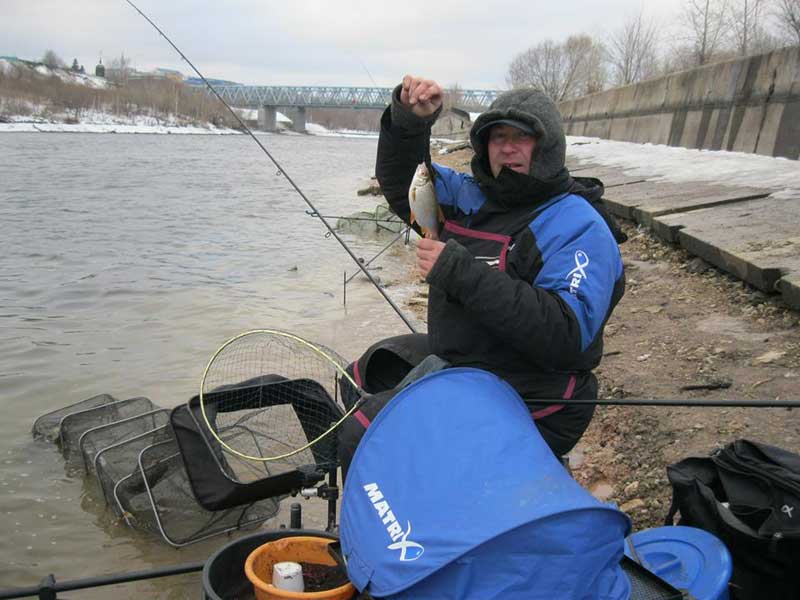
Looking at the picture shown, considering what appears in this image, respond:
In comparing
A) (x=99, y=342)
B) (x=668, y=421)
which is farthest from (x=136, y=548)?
(x=99, y=342)

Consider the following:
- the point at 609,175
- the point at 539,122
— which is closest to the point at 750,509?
the point at 539,122

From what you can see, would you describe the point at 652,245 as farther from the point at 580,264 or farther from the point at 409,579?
the point at 409,579

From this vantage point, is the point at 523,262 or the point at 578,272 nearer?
the point at 578,272

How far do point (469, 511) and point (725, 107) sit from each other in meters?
14.3

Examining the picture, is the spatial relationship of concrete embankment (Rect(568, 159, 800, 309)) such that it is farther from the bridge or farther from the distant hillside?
the distant hillside

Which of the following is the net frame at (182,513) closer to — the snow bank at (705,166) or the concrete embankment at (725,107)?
the snow bank at (705,166)

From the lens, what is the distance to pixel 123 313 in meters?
9.27

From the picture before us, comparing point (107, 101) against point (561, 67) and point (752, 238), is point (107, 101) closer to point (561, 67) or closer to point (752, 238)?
point (561, 67)

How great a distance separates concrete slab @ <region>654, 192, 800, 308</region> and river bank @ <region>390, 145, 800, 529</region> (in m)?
0.15

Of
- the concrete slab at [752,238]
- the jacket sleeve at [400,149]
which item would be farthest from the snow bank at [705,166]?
the jacket sleeve at [400,149]

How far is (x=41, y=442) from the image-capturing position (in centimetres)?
524

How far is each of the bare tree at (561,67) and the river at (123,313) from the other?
37233 mm

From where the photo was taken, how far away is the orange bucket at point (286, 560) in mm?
2080

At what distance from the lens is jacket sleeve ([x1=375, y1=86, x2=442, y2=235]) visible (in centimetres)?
310
